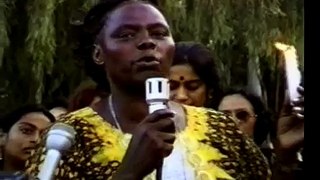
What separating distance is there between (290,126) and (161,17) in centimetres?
38

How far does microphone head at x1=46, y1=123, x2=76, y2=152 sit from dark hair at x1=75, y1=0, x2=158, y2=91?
1.44 ft

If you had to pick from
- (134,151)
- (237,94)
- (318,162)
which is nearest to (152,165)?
(134,151)

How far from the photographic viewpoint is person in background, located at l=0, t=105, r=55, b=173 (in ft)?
11.7

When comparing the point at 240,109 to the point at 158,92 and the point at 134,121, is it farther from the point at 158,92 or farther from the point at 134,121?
the point at 158,92

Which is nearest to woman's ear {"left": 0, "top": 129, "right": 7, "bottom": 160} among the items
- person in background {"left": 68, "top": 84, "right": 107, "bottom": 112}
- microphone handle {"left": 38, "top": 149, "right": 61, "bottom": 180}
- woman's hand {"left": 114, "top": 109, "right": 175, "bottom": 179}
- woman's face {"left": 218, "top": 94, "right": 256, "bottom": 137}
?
person in background {"left": 68, "top": 84, "right": 107, "bottom": 112}

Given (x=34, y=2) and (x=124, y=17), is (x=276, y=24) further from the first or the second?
(x=124, y=17)

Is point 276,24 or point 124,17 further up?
point 124,17

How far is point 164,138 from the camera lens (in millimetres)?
1749

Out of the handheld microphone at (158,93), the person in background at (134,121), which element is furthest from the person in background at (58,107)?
the handheld microphone at (158,93)

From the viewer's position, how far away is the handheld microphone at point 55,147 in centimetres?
163

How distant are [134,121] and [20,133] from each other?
5.26ft

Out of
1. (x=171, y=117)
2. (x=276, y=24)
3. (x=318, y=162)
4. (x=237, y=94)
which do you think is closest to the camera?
(x=318, y=162)

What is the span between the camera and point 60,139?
1.75 m

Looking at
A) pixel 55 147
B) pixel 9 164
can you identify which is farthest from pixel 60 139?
pixel 9 164
